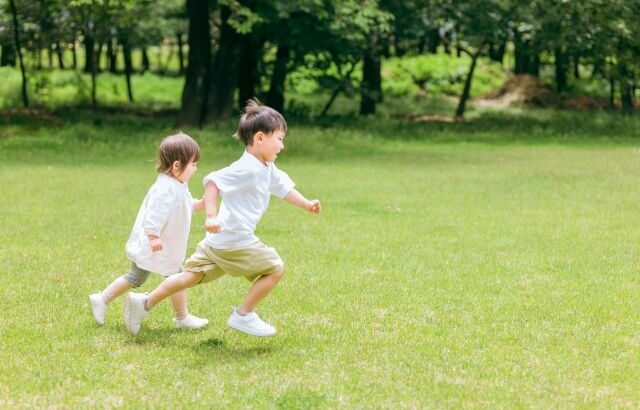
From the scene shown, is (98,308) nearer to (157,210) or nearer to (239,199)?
(157,210)

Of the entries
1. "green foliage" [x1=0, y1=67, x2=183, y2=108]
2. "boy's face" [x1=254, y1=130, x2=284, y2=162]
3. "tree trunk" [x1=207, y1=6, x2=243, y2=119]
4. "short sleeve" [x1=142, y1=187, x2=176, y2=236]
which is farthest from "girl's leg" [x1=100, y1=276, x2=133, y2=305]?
"green foliage" [x1=0, y1=67, x2=183, y2=108]

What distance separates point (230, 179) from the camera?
6.90m

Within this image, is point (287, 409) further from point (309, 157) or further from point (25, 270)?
point (309, 157)

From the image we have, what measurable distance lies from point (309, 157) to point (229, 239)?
17.5 meters

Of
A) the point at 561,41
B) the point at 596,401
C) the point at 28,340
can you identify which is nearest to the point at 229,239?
the point at 28,340

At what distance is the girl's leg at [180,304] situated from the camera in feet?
24.6

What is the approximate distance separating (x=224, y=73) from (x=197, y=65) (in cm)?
80

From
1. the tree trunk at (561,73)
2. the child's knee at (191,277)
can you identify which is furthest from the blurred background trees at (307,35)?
the child's knee at (191,277)

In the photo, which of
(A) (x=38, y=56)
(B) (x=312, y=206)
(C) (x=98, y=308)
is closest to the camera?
(B) (x=312, y=206)

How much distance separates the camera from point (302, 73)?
34.1 m

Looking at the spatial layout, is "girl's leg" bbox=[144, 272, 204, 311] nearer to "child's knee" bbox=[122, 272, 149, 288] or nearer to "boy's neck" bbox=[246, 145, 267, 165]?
"child's knee" bbox=[122, 272, 149, 288]

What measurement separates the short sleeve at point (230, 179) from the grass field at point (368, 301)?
1114 millimetres

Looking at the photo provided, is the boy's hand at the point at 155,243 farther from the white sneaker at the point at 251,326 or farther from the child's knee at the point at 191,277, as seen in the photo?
the white sneaker at the point at 251,326

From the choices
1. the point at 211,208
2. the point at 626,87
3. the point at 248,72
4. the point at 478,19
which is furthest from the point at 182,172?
the point at 626,87
